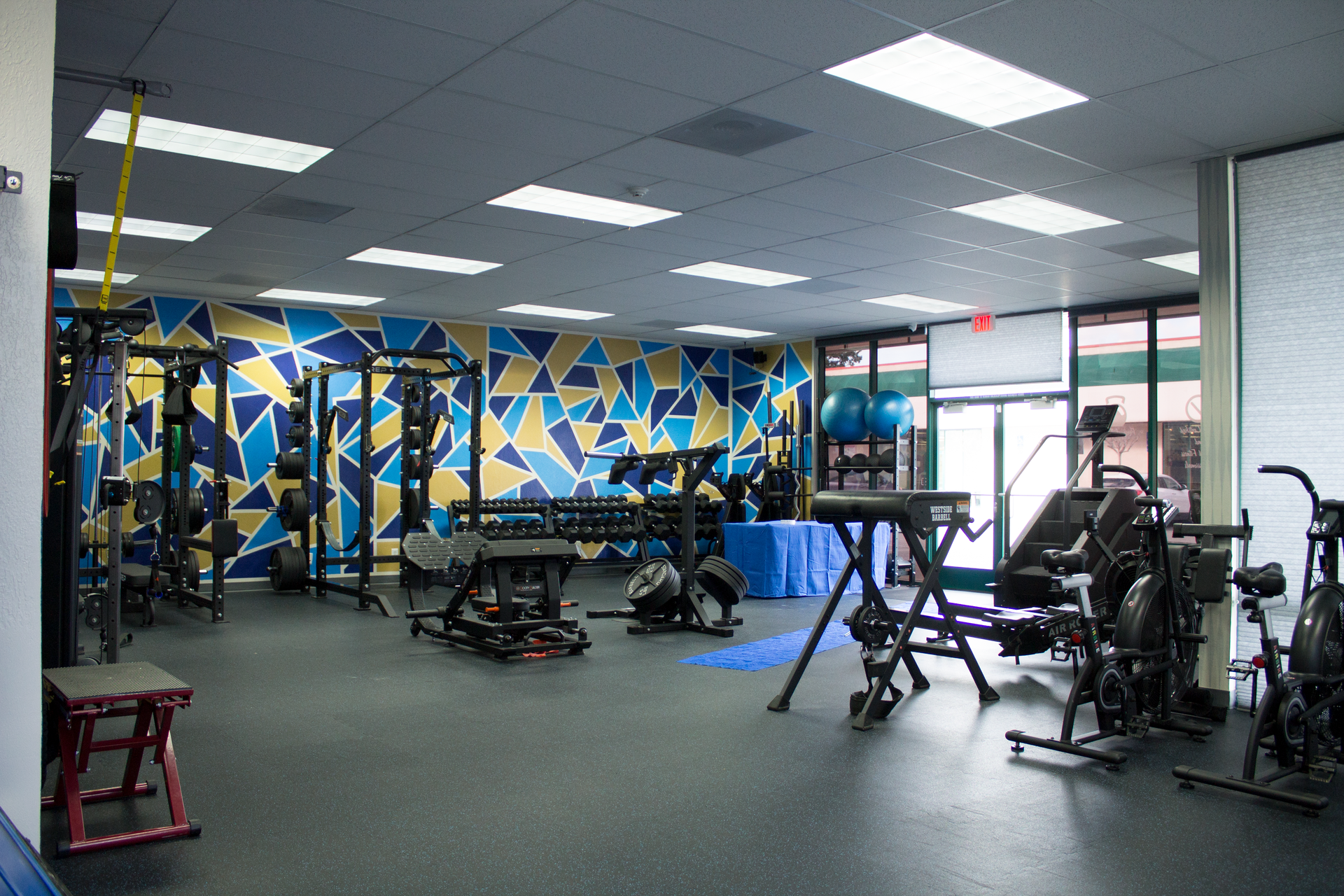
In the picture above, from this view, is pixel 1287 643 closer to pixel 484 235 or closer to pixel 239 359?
pixel 484 235

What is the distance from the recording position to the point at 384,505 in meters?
10.4

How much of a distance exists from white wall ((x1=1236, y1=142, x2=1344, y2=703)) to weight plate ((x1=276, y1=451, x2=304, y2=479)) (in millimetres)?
7936

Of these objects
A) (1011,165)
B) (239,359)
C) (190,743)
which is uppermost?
(1011,165)

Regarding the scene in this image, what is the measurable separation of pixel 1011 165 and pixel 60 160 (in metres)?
5.28

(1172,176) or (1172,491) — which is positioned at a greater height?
(1172,176)

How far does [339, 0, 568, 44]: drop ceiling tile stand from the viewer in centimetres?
347

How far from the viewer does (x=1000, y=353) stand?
396 inches

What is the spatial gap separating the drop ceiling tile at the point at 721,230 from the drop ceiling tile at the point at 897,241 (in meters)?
0.43

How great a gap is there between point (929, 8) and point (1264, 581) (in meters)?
2.53

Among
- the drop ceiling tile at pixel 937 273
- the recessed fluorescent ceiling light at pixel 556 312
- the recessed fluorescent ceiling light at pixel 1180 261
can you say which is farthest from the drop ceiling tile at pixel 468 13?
the recessed fluorescent ceiling light at pixel 556 312

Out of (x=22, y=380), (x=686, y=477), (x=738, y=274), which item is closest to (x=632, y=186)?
(x=686, y=477)

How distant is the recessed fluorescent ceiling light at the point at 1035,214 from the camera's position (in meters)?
6.03

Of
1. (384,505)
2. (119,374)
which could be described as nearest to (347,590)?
(384,505)

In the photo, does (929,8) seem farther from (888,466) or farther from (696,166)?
(888,466)
